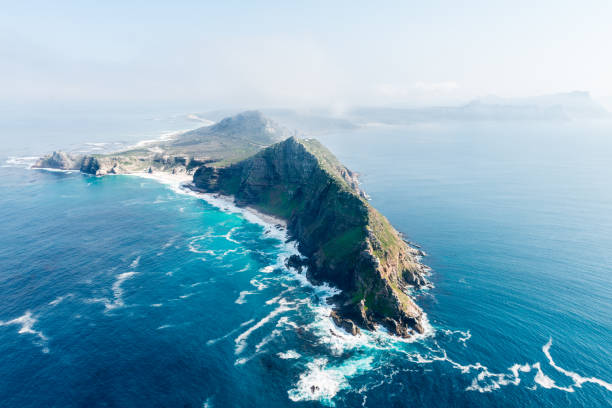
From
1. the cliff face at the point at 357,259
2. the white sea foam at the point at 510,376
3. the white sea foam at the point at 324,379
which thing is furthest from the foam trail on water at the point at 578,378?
the white sea foam at the point at 324,379

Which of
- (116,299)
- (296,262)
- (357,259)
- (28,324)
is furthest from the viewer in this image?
(296,262)

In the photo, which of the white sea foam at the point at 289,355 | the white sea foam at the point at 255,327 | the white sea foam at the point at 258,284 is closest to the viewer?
the white sea foam at the point at 289,355

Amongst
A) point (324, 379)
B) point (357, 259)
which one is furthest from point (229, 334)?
point (357, 259)

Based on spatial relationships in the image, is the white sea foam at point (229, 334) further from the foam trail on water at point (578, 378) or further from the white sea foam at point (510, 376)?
the foam trail on water at point (578, 378)

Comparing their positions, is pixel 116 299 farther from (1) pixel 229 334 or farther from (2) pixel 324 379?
(2) pixel 324 379

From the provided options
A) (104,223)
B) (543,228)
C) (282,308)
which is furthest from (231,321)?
(543,228)

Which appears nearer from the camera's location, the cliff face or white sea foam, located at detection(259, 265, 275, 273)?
the cliff face

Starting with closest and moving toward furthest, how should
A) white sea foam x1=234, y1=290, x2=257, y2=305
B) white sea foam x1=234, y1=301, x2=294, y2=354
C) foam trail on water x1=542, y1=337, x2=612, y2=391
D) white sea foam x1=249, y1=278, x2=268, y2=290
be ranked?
foam trail on water x1=542, y1=337, x2=612, y2=391
white sea foam x1=234, y1=301, x2=294, y2=354
white sea foam x1=234, y1=290, x2=257, y2=305
white sea foam x1=249, y1=278, x2=268, y2=290

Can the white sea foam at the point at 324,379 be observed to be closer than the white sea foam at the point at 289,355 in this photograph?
Yes

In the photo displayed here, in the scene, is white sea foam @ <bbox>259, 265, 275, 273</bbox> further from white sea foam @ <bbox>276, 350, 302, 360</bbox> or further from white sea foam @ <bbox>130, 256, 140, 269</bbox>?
white sea foam @ <bbox>130, 256, 140, 269</bbox>

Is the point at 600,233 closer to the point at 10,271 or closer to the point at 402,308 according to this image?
the point at 402,308

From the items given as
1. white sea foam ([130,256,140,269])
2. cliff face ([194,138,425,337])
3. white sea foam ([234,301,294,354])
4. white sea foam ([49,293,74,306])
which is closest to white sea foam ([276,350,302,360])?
white sea foam ([234,301,294,354])

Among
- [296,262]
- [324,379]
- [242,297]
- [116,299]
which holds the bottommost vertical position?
[324,379]
